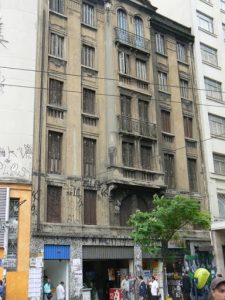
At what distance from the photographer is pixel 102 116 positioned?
26062mm

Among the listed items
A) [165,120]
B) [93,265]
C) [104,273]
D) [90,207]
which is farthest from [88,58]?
[104,273]

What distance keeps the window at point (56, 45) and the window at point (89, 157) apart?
5454 millimetres

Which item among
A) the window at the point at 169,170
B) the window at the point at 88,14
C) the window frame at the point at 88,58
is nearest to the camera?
the window frame at the point at 88,58

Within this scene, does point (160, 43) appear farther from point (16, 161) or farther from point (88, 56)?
point (16, 161)

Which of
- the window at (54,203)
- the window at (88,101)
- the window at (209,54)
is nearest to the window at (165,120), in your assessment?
the window at (88,101)

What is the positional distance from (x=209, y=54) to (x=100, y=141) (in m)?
15.1

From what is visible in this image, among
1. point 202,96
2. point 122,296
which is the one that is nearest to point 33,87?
point 122,296

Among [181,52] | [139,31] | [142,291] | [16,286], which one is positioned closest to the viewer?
[16,286]

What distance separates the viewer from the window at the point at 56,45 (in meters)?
25.2

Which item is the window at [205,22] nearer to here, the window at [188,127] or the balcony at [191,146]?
the window at [188,127]

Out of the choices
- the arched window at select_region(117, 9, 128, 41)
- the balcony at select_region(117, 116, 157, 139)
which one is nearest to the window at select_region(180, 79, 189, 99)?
the balcony at select_region(117, 116, 157, 139)

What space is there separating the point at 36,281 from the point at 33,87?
1033 cm

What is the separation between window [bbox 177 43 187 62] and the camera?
33.0 meters

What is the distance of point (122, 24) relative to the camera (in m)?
28.8
